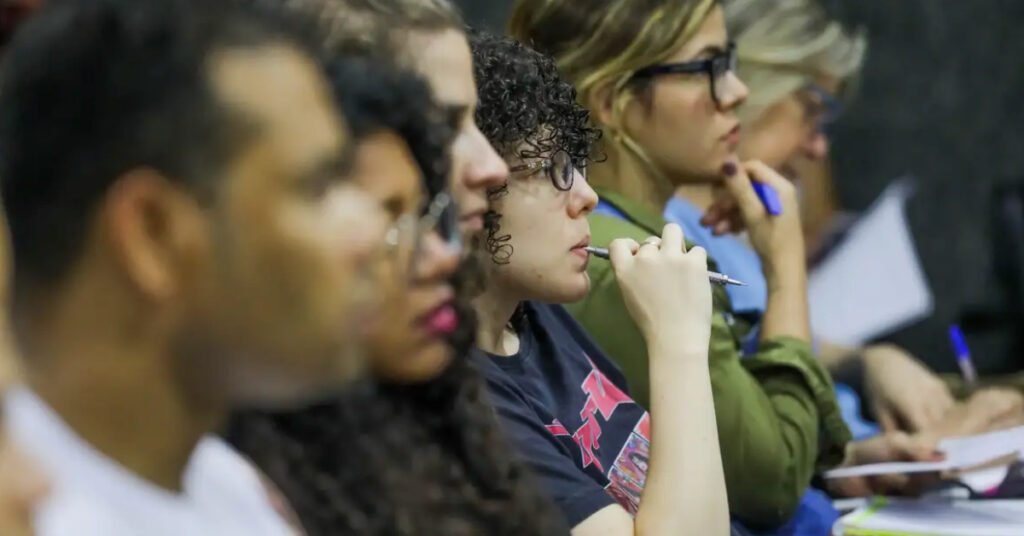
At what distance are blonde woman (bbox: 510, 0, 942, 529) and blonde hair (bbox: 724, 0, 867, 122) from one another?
10.0 inches

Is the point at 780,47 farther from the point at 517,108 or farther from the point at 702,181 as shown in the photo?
the point at 517,108

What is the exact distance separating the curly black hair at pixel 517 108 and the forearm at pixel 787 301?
1.36 feet

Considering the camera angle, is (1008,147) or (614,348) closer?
(614,348)

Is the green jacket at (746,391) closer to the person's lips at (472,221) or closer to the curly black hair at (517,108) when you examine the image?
the curly black hair at (517,108)

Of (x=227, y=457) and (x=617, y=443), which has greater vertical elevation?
(x=227, y=457)

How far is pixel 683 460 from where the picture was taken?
86cm

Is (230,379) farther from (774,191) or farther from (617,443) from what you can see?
(774,191)

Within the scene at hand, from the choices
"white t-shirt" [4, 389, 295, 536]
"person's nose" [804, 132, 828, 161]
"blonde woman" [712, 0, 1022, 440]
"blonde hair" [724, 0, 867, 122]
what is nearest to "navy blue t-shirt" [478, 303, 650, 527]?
"white t-shirt" [4, 389, 295, 536]

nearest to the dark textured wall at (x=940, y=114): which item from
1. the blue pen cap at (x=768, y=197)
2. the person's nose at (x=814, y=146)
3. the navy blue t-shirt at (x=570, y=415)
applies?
the person's nose at (x=814, y=146)

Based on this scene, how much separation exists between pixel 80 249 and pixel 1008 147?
9.24 feet

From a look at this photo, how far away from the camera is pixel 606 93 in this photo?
1.26 meters

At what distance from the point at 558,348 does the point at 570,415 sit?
0.07 meters

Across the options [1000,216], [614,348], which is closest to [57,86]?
[614,348]

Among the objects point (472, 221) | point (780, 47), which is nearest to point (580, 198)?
point (472, 221)
